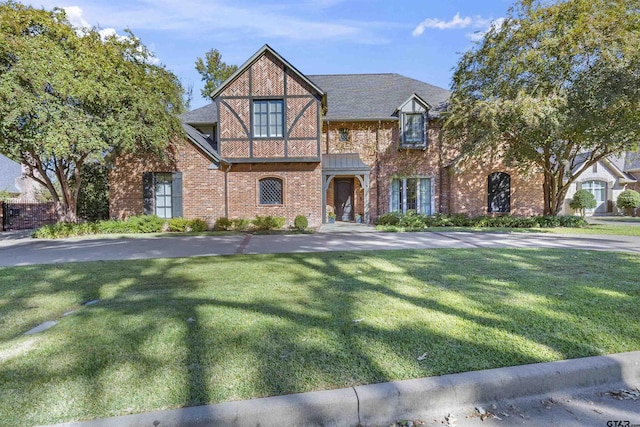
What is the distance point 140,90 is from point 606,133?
1635cm

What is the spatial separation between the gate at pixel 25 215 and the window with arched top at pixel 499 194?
22.0 meters

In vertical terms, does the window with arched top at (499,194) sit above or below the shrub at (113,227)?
above

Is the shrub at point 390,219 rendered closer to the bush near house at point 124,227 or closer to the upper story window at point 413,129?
the upper story window at point 413,129

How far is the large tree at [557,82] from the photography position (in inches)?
443

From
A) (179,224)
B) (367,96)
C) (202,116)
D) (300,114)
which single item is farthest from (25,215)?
(367,96)

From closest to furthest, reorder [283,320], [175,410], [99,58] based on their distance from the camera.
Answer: [175,410] → [283,320] → [99,58]

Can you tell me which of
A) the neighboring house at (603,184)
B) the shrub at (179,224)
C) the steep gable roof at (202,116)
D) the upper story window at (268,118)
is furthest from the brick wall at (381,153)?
the neighboring house at (603,184)

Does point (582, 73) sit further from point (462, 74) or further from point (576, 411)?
point (576, 411)

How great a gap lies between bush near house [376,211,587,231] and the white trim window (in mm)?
1242

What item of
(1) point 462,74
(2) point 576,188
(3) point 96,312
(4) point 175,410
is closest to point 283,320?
(4) point 175,410

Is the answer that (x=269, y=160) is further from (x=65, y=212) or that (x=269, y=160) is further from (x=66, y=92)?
(x=65, y=212)

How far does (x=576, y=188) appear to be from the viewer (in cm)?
2423

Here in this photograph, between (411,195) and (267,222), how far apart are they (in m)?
7.96

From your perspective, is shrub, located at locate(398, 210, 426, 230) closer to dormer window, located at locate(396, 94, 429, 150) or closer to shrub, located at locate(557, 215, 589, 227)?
dormer window, located at locate(396, 94, 429, 150)
